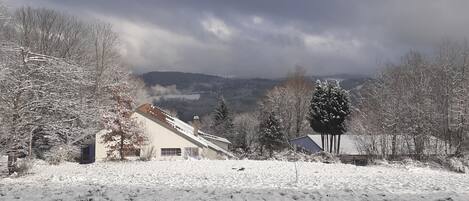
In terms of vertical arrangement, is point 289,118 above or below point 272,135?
above

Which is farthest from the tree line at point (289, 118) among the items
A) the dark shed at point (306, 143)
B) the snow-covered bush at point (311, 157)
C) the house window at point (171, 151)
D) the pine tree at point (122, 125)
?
the pine tree at point (122, 125)

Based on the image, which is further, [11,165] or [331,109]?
[331,109]

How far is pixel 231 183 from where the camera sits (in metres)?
22.8

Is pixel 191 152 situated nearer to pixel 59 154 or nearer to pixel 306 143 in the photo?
pixel 59 154

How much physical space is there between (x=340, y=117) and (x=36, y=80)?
38.1m

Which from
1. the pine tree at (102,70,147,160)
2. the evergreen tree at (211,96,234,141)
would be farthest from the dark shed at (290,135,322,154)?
the pine tree at (102,70,147,160)

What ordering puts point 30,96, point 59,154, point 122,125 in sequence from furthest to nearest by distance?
1. point 122,125
2. point 59,154
3. point 30,96

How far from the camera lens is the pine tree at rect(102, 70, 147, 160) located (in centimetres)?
A: 3994

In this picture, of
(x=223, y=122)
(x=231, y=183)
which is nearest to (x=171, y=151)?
(x=231, y=183)

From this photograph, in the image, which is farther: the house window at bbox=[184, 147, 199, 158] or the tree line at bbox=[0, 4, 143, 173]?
the house window at bbox=[184, 147, 199, 158]

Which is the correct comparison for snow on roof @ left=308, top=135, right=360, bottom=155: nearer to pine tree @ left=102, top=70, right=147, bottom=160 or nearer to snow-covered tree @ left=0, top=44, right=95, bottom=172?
pine tree @ left=102, top=70, right=147, bottom=160

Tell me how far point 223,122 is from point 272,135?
97.9 feet

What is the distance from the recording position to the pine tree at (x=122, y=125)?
39938 mm

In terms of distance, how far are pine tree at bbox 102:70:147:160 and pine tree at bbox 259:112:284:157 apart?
2753 cm
